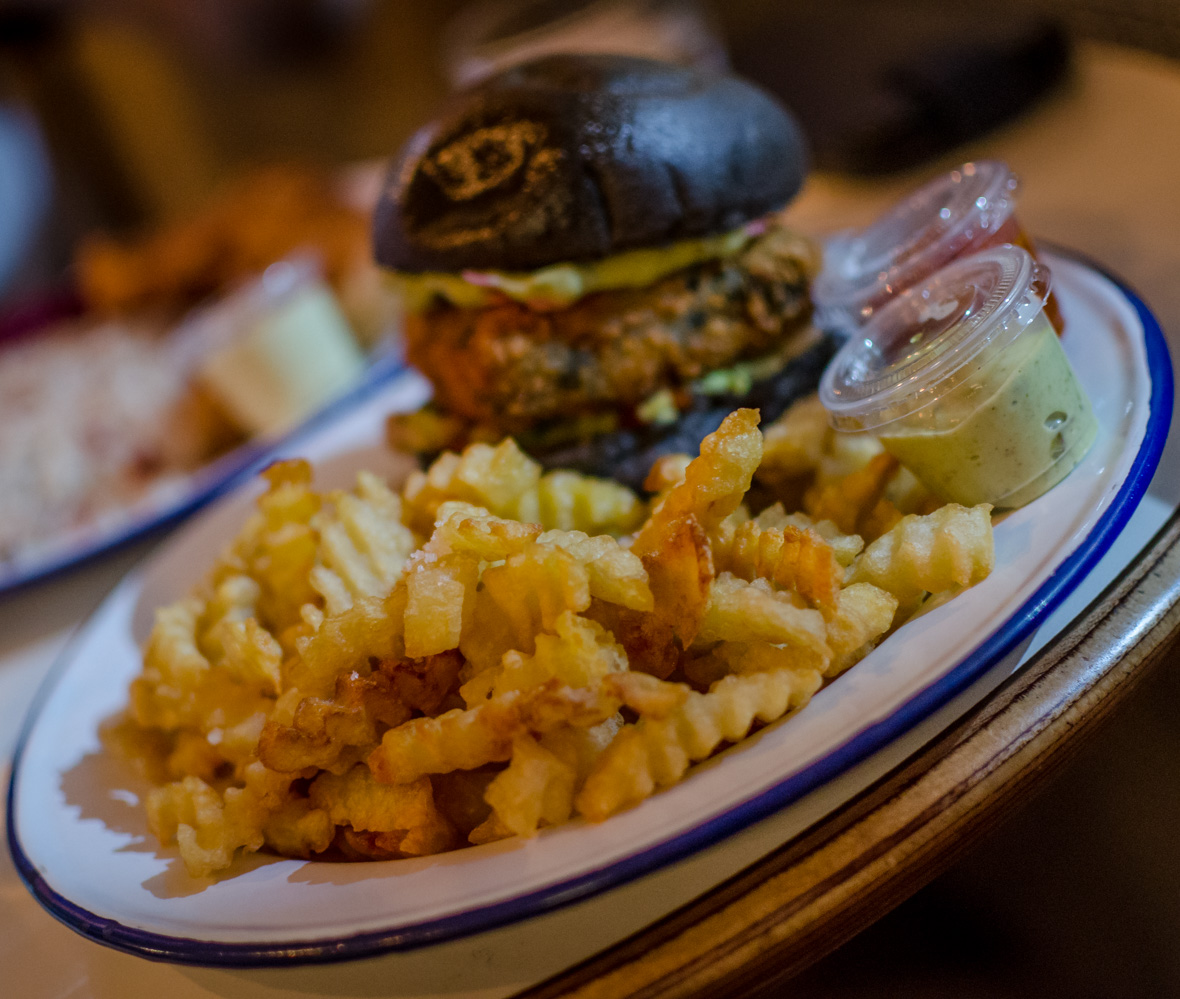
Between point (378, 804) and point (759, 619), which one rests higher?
point (759, 619)

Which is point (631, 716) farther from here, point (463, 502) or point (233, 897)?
point (233, 897)

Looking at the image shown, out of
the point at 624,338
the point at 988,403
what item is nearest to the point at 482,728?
the point at 988,403

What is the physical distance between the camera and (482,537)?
52.9 inches

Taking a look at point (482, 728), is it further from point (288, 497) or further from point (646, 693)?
point (288, 497)

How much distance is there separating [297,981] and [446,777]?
0.36 meters

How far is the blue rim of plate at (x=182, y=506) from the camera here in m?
2.66

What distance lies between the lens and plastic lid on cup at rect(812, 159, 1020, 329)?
72.9 inches

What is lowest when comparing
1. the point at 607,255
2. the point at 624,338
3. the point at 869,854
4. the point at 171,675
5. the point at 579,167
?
the point at 869,854

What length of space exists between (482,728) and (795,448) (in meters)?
0.82

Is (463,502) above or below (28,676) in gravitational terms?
above

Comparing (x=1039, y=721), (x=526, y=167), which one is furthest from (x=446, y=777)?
(x=526, y=167)

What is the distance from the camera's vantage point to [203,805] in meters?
1.42

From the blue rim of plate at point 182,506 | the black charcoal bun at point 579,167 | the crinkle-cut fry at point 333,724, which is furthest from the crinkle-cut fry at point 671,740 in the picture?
the blue rim of plate at point 182,506

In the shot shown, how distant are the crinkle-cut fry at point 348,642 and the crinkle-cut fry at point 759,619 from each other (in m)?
0.45
